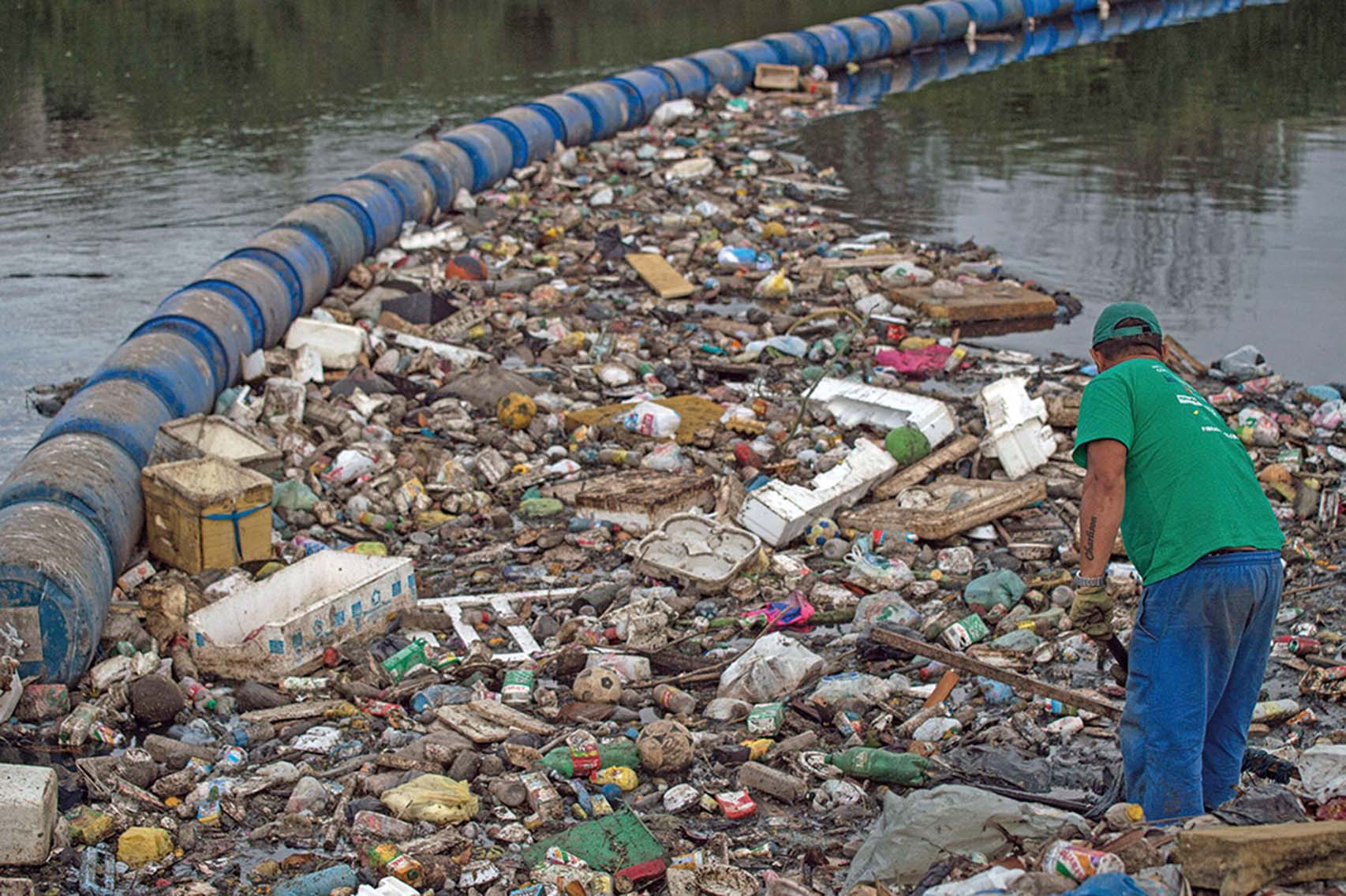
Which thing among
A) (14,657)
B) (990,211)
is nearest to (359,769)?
(14,657)

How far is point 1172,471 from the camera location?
3934mm

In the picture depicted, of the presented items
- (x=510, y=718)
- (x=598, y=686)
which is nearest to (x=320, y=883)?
(x=510, y=718)

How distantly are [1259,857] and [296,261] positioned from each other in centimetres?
829

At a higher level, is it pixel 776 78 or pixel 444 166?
pixel 776 78

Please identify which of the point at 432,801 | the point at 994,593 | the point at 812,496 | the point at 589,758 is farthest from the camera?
the point at 812,496

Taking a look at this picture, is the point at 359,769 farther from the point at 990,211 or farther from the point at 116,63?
the point at 116,63

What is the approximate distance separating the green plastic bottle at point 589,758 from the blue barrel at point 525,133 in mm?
10653

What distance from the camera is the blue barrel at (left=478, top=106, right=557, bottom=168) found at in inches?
586

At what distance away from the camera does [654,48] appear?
79.7ft

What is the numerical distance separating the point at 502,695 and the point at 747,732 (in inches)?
40.5

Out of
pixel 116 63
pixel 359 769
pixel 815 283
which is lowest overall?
pixel 359 769

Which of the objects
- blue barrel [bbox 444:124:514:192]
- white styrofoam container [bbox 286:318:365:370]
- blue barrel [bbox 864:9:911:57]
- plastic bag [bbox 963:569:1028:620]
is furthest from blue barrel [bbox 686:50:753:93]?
plastic bag [bbox 963:569:1028:620]

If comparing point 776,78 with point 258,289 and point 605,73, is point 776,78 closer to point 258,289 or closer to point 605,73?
point 605,73

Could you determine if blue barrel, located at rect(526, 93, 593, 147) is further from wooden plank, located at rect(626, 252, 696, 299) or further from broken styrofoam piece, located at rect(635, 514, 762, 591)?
broken styrofoam piece, located at rect(635, 514, 762, 591)
